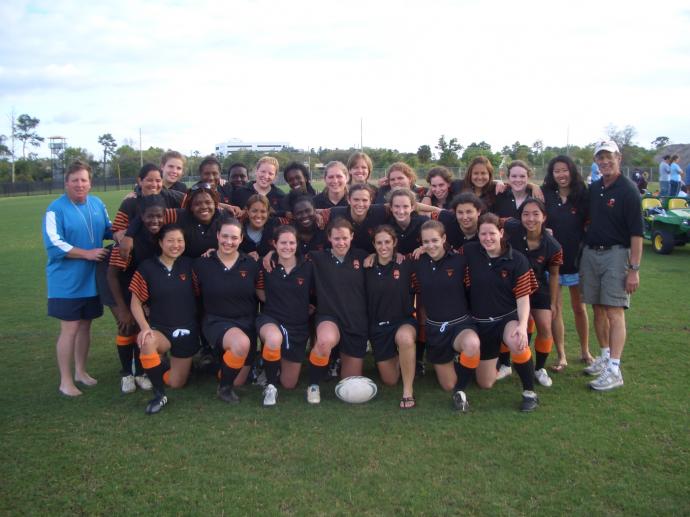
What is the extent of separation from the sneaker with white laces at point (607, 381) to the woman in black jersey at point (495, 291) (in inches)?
24.8

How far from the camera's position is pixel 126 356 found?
477 centimetres

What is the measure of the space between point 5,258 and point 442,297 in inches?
411

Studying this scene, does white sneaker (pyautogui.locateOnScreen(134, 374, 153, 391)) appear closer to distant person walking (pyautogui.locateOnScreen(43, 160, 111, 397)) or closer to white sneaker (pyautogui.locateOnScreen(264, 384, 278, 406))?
distant person walking (pyautogui.locateOnScreen(43, 160, 111, 397))

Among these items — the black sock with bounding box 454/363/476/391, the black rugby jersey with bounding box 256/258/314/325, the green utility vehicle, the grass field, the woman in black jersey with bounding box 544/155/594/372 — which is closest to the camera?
the grass field

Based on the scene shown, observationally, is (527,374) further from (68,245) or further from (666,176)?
(666,176)

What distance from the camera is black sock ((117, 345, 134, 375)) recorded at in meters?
4.76

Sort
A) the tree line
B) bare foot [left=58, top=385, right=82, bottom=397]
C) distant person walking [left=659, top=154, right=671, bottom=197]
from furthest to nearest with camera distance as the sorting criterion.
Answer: the tree line < distant person walking [left=659, top=154, right=671, bottom=197] < bare foot [left=58, top=385, right=82, bottom=397]

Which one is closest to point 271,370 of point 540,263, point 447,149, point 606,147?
point 540,263

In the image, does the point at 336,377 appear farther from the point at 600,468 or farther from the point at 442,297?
the point at 600,468

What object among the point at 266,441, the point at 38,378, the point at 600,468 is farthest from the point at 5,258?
the point at 600,468

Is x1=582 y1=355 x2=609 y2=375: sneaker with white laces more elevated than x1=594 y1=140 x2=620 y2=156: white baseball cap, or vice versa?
x1=594 y1=140 x2=620 y2=156: white baseball cap

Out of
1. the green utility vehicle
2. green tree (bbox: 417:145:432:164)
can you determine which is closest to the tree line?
green tree (bbox: 417:145:432:164)

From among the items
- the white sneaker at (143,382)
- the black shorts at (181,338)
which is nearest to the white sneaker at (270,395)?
the black shorts at (181,338)

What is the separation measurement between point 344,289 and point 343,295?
0.05 m
